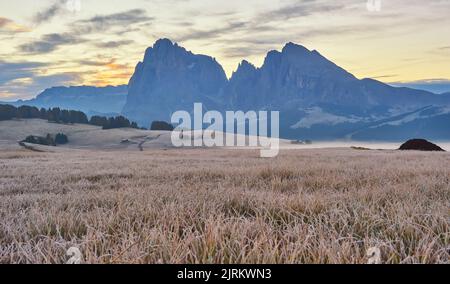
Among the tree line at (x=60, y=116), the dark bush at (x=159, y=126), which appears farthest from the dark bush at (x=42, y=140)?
the dark bush at (x=159, y=126)

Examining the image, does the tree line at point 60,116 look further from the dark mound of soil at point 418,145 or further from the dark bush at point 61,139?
the dark mound of soil at point 418,145

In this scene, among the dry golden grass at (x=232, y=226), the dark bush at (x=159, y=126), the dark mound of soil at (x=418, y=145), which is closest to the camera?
the dry golden grass at (x=232, y=226)

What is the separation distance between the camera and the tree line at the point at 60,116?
122750mm

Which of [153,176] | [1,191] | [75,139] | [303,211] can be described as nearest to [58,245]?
[303,211]

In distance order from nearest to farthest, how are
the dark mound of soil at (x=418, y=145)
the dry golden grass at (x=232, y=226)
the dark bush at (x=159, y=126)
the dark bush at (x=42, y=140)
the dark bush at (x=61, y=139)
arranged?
1. the dry golden grass at (x=232, y=226)
2. the dark mound of soil at (x=418, y=145)
3. the dark bush at (x=42, y=140)
4. the dark bush at (x=61, y=139)
5. the dark bush at (x=159, y=126)

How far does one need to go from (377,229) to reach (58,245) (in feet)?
9.84

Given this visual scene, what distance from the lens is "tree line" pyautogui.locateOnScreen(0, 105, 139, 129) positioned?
123 metres

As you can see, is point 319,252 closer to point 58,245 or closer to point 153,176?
point 58,245

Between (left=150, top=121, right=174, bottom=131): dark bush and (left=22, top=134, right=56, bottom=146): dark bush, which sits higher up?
(left=150, top=121, right=174, bottom=131): dark bush

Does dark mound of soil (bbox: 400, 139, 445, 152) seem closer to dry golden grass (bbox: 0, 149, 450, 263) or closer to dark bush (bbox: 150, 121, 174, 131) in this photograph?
dry golden grass (bbox: 0, 149, 450, 263)

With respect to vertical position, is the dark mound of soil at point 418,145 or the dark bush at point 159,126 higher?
the dark bush at point 159,126

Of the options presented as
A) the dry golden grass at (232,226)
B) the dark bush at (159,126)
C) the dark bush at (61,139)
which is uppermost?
the dark bush at (159,126)

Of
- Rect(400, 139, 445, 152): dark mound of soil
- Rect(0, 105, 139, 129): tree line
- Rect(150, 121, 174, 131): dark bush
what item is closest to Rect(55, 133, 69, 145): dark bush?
Rect(0, 105, 139, 129): tree line
